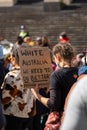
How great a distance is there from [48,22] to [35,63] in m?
18.4

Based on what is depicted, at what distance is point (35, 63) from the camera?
5.93 metres

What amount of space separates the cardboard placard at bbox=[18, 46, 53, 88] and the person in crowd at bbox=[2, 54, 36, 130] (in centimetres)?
42

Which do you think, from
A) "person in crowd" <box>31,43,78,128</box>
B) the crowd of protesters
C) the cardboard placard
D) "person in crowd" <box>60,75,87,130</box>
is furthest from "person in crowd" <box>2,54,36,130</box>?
"person in crowd" <box>60,75,87,130</box>

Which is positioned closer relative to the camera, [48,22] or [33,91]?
[33,91]

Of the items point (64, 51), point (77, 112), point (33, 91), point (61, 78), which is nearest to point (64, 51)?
point (64, 51)

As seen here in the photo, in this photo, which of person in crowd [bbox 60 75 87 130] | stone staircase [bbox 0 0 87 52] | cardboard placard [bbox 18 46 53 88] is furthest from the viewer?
stone staircase [bbox 0 0 87 52]

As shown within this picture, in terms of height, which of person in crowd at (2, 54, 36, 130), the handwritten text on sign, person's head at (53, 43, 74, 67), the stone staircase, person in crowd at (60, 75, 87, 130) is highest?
person in crowd at (60, 75, 87, 130)

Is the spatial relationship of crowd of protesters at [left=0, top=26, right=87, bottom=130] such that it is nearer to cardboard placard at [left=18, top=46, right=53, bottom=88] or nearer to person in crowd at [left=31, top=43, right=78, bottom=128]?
person in crowd at [left=31, top=43, right=78, bottom=128]

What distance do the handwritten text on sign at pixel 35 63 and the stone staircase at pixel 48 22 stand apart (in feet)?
51.1

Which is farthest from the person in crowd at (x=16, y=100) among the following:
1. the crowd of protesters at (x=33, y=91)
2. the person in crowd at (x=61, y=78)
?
the person in crowd at (x=61, y=78)

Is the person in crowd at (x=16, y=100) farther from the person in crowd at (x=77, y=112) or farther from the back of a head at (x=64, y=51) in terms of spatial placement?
the person in crowd at (x=77, y=112)

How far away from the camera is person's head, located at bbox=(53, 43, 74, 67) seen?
5.22 meters

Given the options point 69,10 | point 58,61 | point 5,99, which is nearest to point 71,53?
point 58,61

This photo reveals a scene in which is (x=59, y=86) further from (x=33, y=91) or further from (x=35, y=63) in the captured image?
(x=35, y=63)
